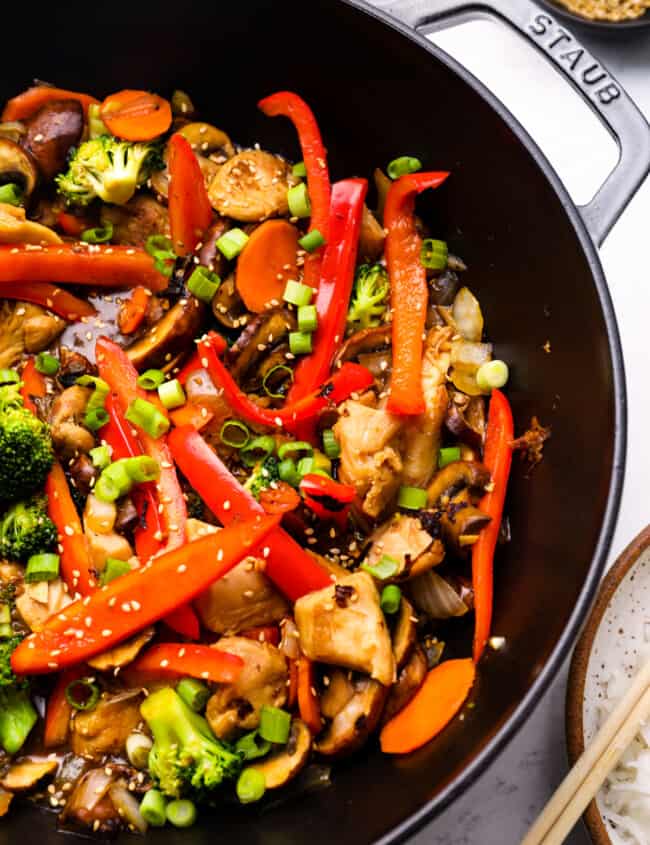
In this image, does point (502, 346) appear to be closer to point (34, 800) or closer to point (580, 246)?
point (580, 246)

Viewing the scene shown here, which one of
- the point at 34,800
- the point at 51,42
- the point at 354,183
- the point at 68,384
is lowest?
the point at 34,800

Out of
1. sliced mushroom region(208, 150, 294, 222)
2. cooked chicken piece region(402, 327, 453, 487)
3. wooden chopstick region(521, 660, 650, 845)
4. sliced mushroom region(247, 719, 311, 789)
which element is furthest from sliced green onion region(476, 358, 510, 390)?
sliced mushroom region(247, 719, 311, 789)

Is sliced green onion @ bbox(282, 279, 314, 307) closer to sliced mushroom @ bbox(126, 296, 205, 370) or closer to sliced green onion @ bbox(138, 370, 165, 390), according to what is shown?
sliced mushroom @ bbox(126, 296, 205, 370)

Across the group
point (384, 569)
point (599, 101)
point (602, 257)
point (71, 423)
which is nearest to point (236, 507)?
point (384, 569)

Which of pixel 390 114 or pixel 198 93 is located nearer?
pixel 390 114

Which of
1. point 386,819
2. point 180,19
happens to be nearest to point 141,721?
point 386,819

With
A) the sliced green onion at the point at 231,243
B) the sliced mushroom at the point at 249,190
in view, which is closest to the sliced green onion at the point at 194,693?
the sliced green onion at the point at 231,243

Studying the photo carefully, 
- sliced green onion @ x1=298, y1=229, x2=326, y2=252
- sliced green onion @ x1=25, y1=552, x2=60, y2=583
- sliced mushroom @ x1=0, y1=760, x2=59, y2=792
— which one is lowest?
sliced mushroom @ x1=0, y1=760, x2=59, y2=792
